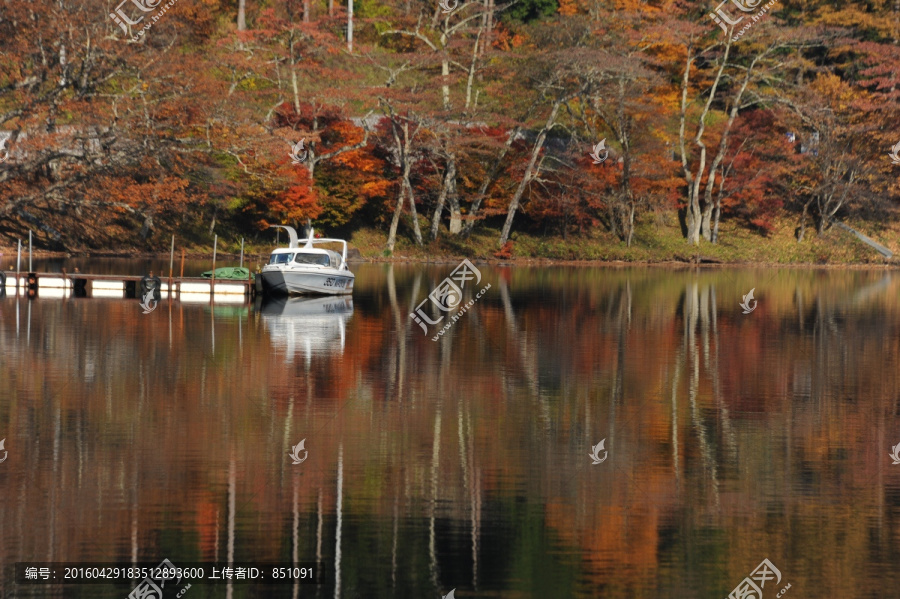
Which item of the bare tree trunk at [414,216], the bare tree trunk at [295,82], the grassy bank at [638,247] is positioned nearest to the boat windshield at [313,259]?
the grassy bank at [638,247]

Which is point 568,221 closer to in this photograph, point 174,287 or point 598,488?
point 174,287

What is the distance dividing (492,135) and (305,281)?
992 inches

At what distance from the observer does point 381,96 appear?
56.1 metres

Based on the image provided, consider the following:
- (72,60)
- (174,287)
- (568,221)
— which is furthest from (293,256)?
(568,221)

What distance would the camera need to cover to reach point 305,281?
127 feet

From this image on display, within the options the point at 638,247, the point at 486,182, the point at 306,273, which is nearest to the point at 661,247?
the point at 638,247

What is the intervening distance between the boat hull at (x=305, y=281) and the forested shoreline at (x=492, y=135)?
10960 mm

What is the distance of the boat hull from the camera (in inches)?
1510

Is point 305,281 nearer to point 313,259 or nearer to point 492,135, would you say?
point 313,259

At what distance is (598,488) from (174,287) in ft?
89.2

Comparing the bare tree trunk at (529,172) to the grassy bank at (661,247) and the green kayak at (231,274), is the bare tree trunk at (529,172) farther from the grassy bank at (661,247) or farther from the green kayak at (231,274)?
the green kayak at (231,274)

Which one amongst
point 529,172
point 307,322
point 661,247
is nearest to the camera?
point 307,322

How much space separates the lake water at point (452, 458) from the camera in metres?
11.3

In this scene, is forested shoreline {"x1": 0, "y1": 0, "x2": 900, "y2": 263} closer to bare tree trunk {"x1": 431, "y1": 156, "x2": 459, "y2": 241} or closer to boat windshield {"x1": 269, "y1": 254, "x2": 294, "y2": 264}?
bare tree trunk {"x1": 431, "y1": 156, "x2": 459, "y2": 241}
